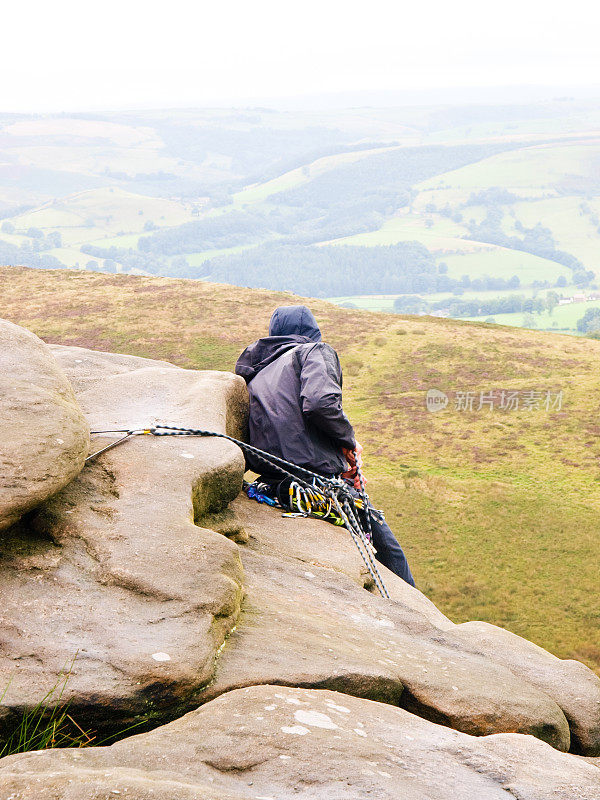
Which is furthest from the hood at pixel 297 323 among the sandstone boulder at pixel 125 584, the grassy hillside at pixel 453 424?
the grassy hillside at pixel 453 424

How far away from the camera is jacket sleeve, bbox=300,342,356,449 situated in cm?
970

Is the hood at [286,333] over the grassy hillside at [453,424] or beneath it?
over

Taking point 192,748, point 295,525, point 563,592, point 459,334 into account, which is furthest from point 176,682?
point 459,334

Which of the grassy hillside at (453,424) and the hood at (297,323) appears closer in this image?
the hood at (297,323)

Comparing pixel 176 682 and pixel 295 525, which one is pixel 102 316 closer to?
pixel 295 525

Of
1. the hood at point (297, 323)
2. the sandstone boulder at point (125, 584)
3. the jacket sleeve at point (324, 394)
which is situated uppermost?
the hood at point (297, 323)

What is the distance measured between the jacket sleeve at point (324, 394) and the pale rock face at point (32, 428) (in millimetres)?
3235

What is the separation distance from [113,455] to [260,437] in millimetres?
2894

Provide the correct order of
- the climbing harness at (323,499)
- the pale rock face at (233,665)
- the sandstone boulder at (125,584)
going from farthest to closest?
the climbing harness at (323,499) → the sandstone boulder at (125,584) → the pale rock face at (233,665)

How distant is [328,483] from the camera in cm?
1035

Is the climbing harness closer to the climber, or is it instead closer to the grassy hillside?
the climber

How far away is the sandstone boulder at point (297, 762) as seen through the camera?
409 centimetres

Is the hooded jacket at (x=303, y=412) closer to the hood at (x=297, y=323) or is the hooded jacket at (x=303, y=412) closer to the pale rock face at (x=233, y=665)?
the hood at (x=297, y=323)

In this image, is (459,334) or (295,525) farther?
(459,334)
